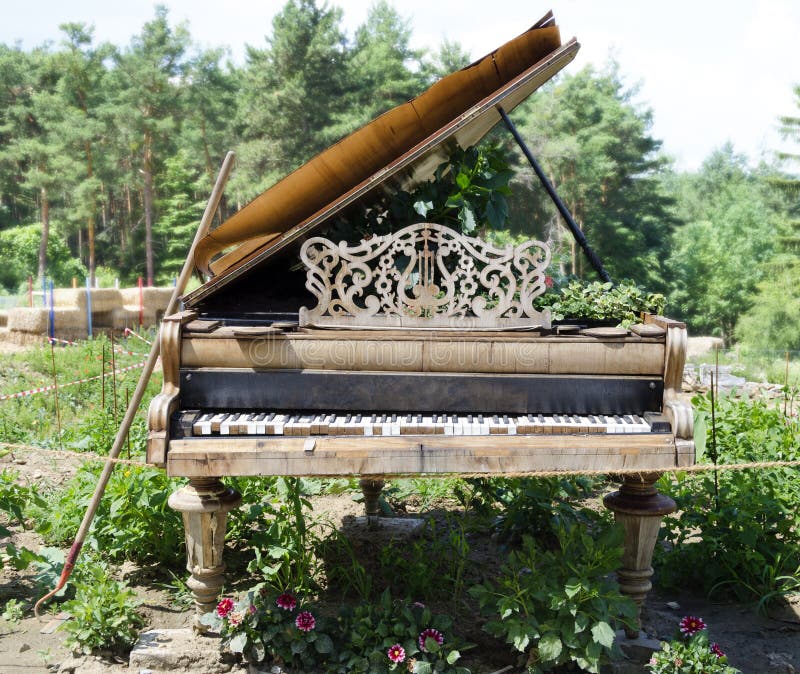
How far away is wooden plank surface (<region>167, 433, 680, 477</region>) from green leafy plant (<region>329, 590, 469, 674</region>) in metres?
0.89

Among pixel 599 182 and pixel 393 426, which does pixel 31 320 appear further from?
pixel 599 182

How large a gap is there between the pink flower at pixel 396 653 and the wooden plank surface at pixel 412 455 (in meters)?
0.89

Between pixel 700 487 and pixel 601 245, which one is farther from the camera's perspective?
pixel 601 245

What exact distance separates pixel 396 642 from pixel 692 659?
1.37 m

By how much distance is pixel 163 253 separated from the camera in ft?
→ 149

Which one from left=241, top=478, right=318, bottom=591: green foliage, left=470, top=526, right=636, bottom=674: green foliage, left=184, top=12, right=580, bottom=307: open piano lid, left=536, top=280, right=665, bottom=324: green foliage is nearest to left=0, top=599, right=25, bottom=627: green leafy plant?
left=241, top=478, right=318, bottom=591: green foliage

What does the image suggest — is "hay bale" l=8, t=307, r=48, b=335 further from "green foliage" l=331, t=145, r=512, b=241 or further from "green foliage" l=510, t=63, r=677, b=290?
"green foliage" l=510, t=63, r=677, b=290

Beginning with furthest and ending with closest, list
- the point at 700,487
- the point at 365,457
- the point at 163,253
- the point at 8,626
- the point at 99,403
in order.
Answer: the point at 163,253
the point at 99,403
the point at 700,487
the point at 8,626
the point at 365,457

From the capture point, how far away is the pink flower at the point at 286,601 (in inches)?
155

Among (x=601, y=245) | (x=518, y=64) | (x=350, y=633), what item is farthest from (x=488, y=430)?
(x=601, y=245)

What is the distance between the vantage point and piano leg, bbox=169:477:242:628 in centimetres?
385

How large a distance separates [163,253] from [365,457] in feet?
145

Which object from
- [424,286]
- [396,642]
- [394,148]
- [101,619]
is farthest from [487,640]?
[394,148]

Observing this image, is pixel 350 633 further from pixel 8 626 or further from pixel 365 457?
pixel 8 626
